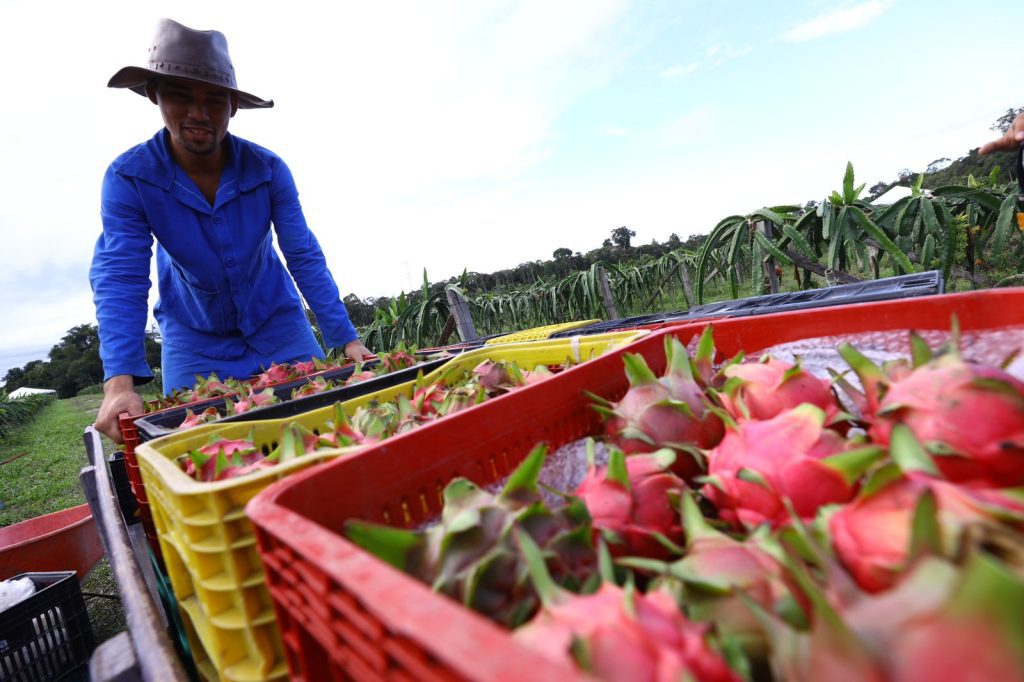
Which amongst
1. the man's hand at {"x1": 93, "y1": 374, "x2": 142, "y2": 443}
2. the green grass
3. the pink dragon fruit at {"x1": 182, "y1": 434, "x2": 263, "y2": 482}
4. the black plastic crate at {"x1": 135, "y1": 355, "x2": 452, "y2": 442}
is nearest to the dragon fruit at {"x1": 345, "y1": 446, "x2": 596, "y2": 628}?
the pink dragon fruit at {"x1": 182, "y1": 434, "x2": 263, "y2": 482}

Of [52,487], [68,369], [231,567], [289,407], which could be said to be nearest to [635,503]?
[231,567]

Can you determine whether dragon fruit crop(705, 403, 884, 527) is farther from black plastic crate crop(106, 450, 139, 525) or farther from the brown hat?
the brown hat

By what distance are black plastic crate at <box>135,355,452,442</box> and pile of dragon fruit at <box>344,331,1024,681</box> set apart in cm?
79

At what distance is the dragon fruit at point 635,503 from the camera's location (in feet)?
1.75

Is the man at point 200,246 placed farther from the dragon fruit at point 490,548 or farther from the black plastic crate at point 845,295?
the black plastic crate at point 845,295

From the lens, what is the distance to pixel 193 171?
7.33 ft

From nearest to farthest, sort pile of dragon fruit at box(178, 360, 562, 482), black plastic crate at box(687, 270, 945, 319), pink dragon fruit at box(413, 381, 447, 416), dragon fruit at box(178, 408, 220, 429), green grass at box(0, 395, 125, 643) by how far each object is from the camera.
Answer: pile of dragon fruit at box(178, 360, 562, 482), pink dragon fruit at box(413, 381, 447, 416), dragon fruit at box(178, 408, 220, 429), black plastic crate at box(687, 270, 945, 319), green grass at box(0, 395, 125, 643)

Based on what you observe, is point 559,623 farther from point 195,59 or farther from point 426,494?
point 195,59

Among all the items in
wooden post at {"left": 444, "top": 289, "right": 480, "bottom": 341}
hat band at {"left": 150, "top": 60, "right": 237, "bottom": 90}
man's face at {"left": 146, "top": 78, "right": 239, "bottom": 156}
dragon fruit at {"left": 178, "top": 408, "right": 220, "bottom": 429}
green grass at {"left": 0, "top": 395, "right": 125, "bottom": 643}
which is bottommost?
green grass at {"left": 0, "top": 395, "right": 125, "bottom": 643}

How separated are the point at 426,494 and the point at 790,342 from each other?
0.81 m

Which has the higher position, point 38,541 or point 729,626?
point 729,626

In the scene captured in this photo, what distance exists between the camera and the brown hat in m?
1.87

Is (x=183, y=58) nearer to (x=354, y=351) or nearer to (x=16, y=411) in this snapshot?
(x=354, y=351)

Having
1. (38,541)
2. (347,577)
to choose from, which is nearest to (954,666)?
(347,577)
